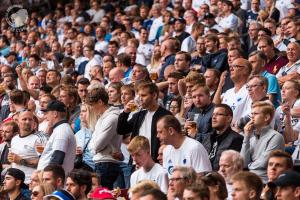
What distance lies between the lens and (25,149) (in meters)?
12.1

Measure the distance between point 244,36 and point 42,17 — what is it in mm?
9298

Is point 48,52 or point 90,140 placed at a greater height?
point 48,52

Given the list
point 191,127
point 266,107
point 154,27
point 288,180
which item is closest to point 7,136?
point 191,127

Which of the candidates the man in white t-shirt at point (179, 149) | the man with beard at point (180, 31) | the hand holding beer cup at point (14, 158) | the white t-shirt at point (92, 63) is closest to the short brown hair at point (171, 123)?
the man in white t-shirt at point (179, 149)

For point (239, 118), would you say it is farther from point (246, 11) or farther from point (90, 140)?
point (246, 11)

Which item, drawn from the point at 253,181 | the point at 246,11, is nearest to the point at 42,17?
the point at 246,11

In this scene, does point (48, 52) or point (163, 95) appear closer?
point (163, 95)

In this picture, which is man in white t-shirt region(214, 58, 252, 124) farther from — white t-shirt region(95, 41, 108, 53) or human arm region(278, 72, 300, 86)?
white t-shirt region(95, 41, 108, 53)

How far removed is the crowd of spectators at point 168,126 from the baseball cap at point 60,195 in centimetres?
1

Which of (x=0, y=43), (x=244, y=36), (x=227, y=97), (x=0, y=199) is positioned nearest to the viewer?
(x=0, y=199)

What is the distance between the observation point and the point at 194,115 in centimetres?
1155

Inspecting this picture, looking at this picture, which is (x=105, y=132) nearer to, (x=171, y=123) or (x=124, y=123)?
(x=124, y=123)

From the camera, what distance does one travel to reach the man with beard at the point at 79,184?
9.95 m

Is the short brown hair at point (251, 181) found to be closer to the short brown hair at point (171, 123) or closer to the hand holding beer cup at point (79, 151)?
the short brown hair at point (171, 123)
